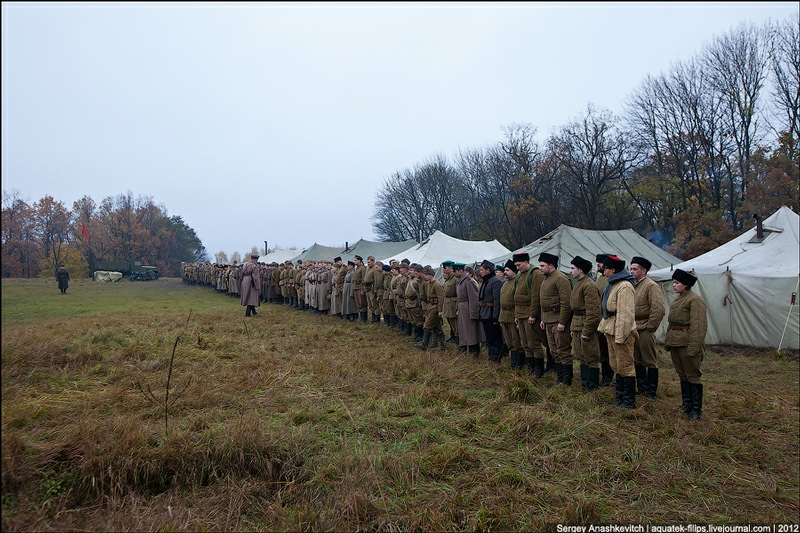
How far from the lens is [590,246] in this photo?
16.5 meters

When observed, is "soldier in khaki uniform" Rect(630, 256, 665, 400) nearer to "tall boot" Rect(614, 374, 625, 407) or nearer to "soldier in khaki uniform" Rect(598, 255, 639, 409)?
"soldier in khaki uniform" Rect(598, 255, 639, 409)

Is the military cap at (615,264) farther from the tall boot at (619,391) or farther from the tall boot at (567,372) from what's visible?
the tall boot at (567,372)

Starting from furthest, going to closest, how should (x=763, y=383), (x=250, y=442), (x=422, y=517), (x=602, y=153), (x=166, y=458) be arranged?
1. (x=602, y=153)
2. (x=763, y=383)
3. (x=250, y=442)
4. (x=166, y=458)
5. (x=422, y=517)

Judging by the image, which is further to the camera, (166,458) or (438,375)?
(438,375)

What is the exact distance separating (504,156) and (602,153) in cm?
879

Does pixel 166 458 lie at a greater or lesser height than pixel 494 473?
greater

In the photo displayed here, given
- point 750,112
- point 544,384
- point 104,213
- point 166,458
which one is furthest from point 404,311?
point 750,112

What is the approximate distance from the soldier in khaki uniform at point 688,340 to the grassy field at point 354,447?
0.28 metres

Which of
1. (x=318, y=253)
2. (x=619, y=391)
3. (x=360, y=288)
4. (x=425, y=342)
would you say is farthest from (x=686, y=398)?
(x=318, y=253)

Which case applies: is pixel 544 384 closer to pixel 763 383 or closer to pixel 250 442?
pixel 763 383

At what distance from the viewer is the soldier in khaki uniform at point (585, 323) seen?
222 inches

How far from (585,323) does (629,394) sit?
0.96 m

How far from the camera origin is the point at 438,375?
628 centimetres

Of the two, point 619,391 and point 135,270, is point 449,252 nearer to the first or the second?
point 619,391
